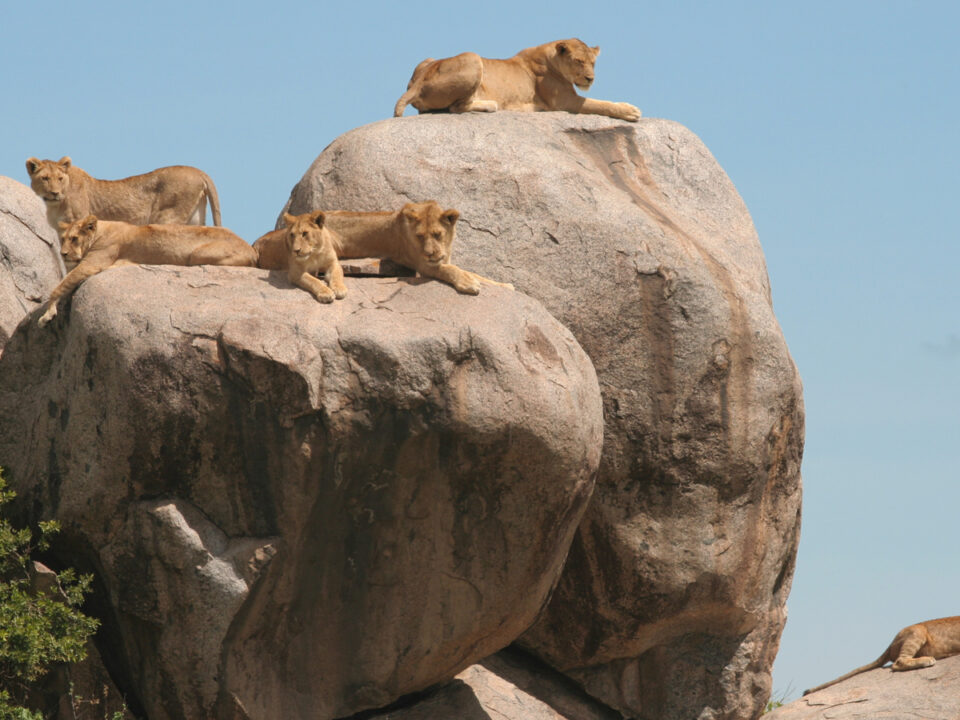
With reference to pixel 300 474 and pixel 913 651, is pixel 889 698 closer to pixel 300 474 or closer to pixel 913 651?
pixel 913 651

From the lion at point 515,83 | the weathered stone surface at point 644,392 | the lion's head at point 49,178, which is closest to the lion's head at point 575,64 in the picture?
the lion at point 515,83

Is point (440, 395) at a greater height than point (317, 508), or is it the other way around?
point (440, 395)

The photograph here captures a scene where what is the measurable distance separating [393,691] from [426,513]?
1.62m

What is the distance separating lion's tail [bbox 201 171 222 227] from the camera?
52.0ft

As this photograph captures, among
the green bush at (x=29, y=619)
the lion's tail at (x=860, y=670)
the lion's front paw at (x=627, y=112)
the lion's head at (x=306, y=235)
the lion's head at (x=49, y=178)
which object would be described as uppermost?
the lion's front paw at (x=627, y=112)

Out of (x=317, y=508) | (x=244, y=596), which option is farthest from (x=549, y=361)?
(x=244, y=596)

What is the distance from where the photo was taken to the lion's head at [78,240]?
44.2 ft

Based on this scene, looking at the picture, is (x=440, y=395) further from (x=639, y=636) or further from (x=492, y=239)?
(x=639, y=636)

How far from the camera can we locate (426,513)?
12320 millimetres

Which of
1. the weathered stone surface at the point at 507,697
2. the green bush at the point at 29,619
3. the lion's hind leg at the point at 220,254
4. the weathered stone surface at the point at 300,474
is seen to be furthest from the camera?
the weathered stone surface at the point at 507,697

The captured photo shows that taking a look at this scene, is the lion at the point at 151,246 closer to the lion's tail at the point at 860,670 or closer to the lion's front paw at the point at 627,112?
the lion's front paw at the point at 627,112

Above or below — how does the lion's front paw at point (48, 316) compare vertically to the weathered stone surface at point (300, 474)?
above

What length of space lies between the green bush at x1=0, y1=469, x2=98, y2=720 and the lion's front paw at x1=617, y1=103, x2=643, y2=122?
7144mm

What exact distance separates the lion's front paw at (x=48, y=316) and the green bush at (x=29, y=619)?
1348mm
